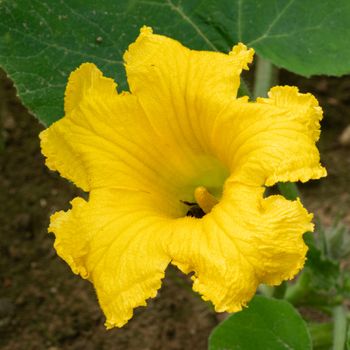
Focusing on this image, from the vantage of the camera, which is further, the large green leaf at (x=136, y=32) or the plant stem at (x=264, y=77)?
the plant stem at (x=264, y=77)

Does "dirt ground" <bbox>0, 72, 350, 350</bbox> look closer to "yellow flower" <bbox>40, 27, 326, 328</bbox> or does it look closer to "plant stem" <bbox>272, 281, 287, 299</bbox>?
"plant stem" <bbox>272, 281, 287, 299</bbox>

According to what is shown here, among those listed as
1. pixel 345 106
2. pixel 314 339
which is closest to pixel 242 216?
pixel 314 339

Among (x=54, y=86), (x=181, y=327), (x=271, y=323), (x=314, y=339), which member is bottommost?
(x=181, y=327)

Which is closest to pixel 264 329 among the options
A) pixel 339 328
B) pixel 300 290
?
pixel 339 328

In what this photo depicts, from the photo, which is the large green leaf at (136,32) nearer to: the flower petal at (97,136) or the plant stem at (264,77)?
the flower petal at (97,136)

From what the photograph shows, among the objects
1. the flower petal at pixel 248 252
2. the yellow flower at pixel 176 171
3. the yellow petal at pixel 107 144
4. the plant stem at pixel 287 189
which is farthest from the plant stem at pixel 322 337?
the flower petal at pixel 248 252

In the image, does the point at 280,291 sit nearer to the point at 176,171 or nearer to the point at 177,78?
the point at 176,171

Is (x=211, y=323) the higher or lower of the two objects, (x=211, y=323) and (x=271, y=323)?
the lower

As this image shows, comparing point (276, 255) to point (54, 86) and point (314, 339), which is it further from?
point (314, 339)
